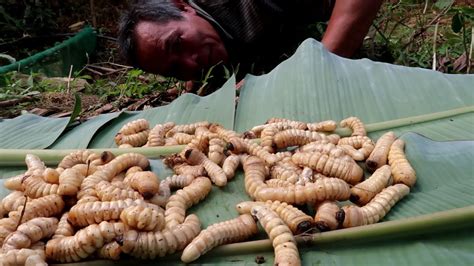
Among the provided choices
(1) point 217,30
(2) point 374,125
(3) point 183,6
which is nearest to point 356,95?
(2) point 374,125

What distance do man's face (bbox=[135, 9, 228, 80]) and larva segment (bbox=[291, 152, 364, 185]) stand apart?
271 centimetres

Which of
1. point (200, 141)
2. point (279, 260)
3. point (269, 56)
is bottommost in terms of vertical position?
point (269, 56)

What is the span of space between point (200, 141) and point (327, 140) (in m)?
0.45

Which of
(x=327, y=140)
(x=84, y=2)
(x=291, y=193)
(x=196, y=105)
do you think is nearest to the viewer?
(x=291, y=193)

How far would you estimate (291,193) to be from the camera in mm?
1488

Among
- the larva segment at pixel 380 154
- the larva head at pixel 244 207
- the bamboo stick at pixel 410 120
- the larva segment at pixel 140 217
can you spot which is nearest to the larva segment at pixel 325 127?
the bamboo stick at pixel 410 120

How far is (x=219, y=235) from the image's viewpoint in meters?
1.37

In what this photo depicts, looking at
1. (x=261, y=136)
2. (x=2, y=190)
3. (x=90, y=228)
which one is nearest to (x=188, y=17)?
(x=261, y=136)

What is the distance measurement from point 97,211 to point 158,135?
0.83 m

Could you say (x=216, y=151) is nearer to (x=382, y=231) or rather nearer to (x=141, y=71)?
(x=382, y=231)

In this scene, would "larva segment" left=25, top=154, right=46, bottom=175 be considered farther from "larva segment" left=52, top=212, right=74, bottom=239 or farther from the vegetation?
the vegetation

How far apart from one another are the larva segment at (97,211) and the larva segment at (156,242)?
71 mm

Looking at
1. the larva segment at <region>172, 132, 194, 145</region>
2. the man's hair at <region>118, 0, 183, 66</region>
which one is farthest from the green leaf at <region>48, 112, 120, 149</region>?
the man's hair at <region>118, 0, 183, 66</region>

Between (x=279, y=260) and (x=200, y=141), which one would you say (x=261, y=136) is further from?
(x=279, y=260)
